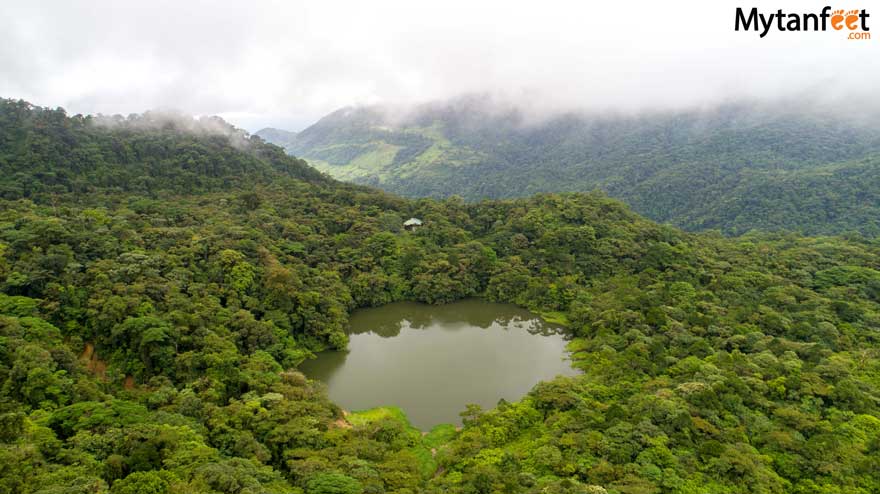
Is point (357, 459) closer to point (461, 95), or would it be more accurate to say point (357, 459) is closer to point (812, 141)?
point (812, 141)

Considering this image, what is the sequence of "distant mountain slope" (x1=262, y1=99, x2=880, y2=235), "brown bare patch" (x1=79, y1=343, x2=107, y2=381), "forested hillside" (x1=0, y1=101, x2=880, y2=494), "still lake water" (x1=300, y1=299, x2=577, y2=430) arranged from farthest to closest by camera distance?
"distant mountain slope" (x1=262, y1=99, x2=880, y2=235), "still lake water" (x1=300, y1=299, x2=577, y2=430), "brown bare patch" (x1=79, y1=343, x2=107, y2=381), "forested hillside" (x1=0, y1=101, x2=880, y2=494)

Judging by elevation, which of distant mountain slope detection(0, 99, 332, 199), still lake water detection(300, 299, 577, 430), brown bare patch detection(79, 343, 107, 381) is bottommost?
still lake water detection(300, 299, 577, 430)

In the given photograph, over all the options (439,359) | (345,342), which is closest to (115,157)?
(345,342)

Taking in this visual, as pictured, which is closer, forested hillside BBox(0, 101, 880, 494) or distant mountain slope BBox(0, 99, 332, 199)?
forested hillside BBox(0, 101, 880, 494)

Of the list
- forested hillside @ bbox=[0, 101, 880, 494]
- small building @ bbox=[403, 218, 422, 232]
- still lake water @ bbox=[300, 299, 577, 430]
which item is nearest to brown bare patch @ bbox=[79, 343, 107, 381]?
forested hillside @ bbox=[0, 101, 880, 494]

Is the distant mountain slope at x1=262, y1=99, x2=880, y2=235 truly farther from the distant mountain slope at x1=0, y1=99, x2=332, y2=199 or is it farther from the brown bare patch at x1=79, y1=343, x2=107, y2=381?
the brown bare patch at x1=79, y1=343, x2=107, y2=381

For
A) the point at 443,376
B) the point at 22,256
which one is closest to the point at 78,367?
the point at 22,256

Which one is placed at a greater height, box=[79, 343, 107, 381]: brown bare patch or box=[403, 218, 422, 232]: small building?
box=[403, 218, 422, 232]: small building

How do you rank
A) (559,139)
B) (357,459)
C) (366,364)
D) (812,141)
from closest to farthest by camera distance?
1. (357,459)
2. (366,364)
3. (812,141)
4. (559,139)
